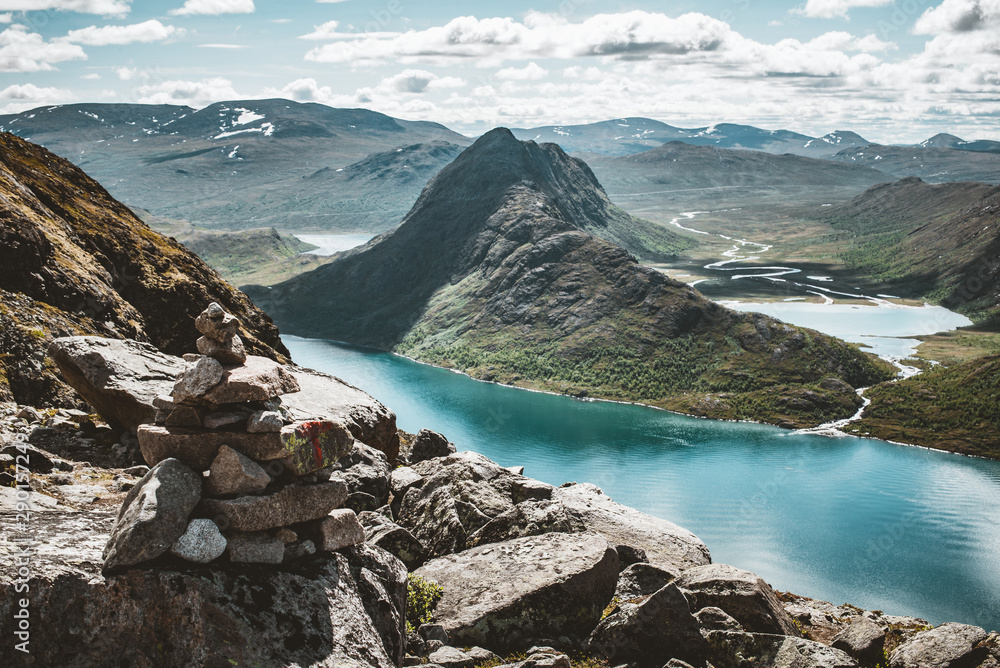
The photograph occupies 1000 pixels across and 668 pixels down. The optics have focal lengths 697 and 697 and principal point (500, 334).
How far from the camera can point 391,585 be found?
724 inches

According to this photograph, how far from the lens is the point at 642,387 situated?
198m

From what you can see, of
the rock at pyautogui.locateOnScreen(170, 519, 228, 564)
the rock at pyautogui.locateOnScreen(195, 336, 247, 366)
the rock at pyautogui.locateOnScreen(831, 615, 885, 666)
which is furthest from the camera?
the rock at pyautogui.locateOnScreen(831, 615, 885, 666)

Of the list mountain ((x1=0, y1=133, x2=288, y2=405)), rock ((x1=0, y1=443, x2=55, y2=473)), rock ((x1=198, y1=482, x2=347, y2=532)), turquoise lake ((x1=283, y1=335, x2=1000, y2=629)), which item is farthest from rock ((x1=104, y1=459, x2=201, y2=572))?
turquoise lake ((x1=283, y1=335, x2=1000, y2=629))

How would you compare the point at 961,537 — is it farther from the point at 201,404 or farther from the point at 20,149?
the point at 20,149

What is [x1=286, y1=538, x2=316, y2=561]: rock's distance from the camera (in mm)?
16688

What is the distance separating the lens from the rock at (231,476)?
15.8 m

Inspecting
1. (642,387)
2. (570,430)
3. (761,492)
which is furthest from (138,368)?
(642,387)

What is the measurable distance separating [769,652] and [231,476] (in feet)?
49.9

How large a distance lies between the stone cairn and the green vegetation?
5.47 meters

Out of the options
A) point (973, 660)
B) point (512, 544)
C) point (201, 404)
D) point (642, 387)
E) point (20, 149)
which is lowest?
point (642, 387)

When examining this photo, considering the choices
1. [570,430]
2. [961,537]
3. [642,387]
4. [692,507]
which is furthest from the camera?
[642,387]

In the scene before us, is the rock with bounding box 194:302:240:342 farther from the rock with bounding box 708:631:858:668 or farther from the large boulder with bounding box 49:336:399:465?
the rock with bounding box 708:631:858:668

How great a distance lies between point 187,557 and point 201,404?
11.6ft

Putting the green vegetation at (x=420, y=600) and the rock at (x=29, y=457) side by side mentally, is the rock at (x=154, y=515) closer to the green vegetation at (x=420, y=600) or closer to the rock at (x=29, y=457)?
the rock at (x=29, y=457)
